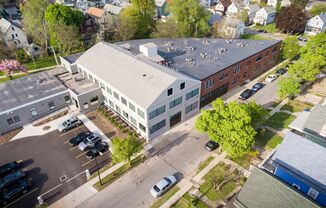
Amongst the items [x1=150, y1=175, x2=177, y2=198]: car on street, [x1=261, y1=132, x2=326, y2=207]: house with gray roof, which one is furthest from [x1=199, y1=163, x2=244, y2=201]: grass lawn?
[x1=261, y1=132, x2=326, y2=207]: house with gray roof

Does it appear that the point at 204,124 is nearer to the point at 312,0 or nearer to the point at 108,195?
the point at 108,195

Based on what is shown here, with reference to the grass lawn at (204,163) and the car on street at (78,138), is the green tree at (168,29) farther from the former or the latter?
→ the grass lawn at (204,163)

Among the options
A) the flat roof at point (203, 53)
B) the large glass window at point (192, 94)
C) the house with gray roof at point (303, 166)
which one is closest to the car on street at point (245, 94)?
the flat roof at point (203, 53)

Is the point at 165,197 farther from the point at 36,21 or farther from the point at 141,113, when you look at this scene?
the point at 36,21

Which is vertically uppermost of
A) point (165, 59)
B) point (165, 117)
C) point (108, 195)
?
point (165, 59)

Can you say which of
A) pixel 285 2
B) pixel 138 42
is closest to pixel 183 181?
pixel 138 42

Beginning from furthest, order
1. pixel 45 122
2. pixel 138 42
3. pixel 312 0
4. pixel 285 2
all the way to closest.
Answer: pixel 312 0, pixel 285 2, pixel 138 42, pixel 45 122

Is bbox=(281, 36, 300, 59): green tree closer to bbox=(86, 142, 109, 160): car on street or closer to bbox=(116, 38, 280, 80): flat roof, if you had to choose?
bbox=(116, 38, 280, 80): flat roof
